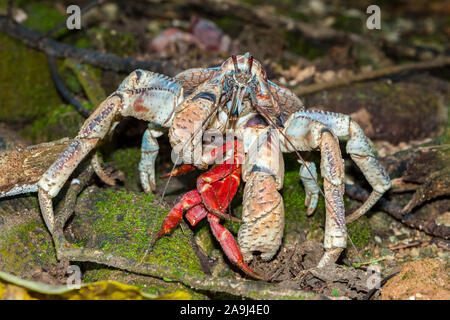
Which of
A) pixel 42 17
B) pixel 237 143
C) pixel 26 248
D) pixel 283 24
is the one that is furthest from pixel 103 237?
pixel 283 24

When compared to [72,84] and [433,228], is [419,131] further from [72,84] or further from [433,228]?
[72,84]

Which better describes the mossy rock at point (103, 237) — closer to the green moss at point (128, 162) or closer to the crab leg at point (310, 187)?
the green moss at point (128, 162)

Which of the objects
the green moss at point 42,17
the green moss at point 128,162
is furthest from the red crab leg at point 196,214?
the green moss at point 42,17

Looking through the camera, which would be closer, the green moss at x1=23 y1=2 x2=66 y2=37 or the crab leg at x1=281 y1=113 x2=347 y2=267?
the crab leg at x1=281 y1=113 x2=347 y2=267

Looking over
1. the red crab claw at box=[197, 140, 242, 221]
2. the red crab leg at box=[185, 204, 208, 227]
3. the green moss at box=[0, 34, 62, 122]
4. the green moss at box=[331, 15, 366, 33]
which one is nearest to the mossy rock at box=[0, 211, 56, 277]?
the red crab leg at box=[185, 204, 208, 227]

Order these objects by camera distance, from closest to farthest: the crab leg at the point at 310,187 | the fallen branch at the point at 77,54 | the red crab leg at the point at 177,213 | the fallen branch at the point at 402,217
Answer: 1. the red crab leg at the point at 177,213
2. the crab leg at the point at 310,187
3. the fallen branch at the point at 402,217
4. the fallen branch at the point at 77,54

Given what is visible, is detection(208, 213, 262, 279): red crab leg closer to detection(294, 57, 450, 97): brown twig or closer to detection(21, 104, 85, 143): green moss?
detection(21, 104, 85, 143): green moss

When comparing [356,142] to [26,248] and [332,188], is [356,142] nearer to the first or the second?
[332,188]

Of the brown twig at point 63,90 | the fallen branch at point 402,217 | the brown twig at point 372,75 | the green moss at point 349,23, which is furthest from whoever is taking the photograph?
the green moss at point 349,23
